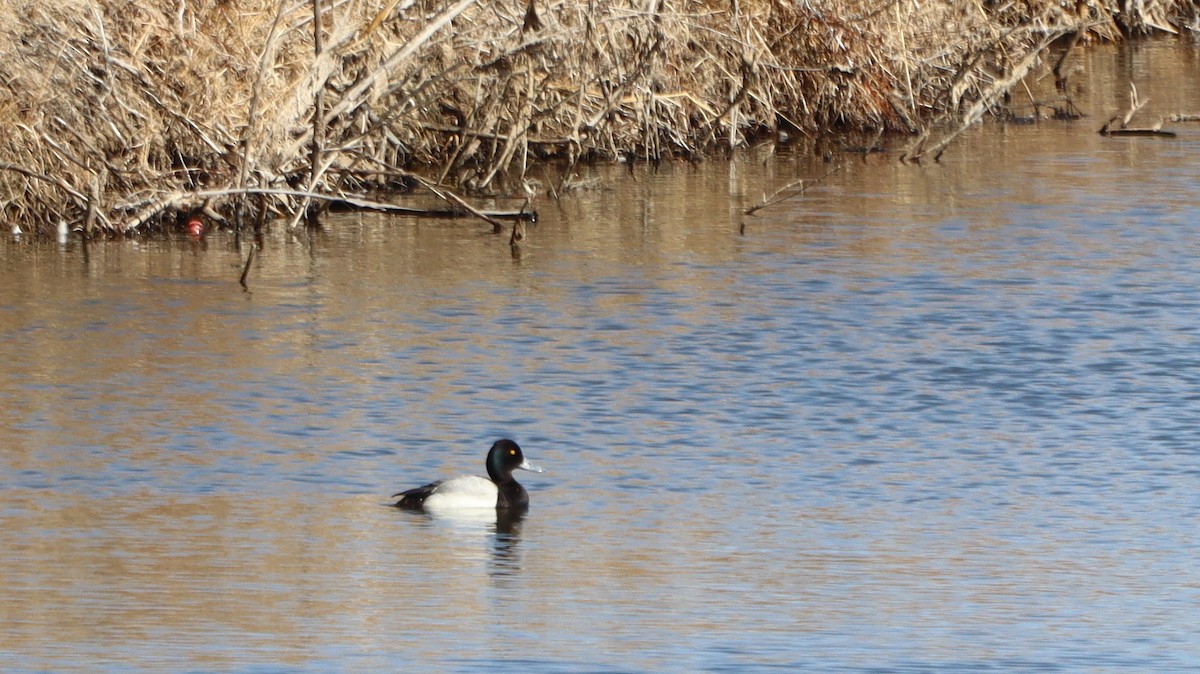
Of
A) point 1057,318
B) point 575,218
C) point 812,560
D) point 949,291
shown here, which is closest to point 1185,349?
point 1057,318

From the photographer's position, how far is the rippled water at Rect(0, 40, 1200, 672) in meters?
8.53

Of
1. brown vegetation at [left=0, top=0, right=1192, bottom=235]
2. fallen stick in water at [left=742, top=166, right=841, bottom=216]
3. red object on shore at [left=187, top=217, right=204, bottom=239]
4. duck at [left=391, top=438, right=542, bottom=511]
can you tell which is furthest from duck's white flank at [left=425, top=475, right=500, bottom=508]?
fallen stick in water at [left=742, top=166, right=841, bottom=216]

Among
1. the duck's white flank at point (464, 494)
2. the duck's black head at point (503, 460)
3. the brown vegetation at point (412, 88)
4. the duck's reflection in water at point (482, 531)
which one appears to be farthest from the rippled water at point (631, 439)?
the brown vegetation at point (412, 88)

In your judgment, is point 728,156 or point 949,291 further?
point 728,156

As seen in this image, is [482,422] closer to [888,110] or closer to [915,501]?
[915,501]

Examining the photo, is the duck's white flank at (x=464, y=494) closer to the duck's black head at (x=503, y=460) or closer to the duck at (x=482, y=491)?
the duck at (x=482, y=491)

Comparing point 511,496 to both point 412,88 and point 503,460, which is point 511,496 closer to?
point 503,460

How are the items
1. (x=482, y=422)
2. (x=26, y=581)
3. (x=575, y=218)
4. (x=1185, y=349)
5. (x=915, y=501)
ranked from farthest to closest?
1. (x=575, y=218)
2. (x=1185, y=349)
3. (x=482, y=422)
4. (x=915, y=501)
5. (x=26, y=581)

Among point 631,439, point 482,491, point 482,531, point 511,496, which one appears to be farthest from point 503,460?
point 631,439

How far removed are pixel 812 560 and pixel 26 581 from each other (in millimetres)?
3369

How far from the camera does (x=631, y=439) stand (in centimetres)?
1214

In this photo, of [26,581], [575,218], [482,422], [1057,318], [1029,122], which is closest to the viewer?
[26,581]

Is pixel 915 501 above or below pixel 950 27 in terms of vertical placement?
below

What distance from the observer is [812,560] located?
9.59 metres
